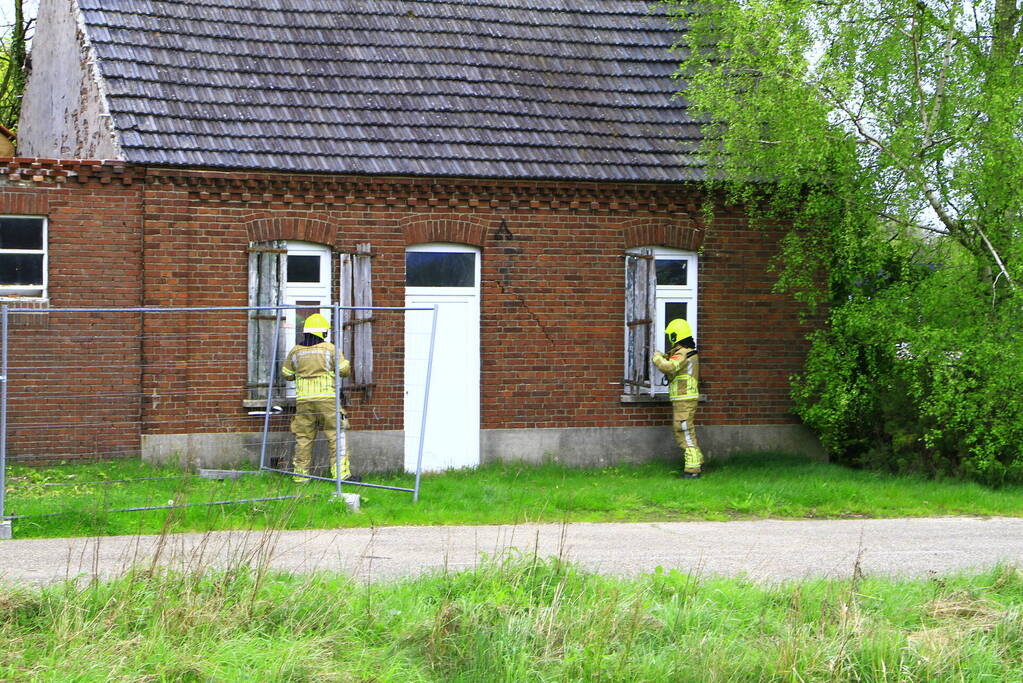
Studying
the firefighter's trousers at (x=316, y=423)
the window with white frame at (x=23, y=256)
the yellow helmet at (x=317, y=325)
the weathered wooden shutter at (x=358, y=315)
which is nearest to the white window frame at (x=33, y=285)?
the window with white frame at (x=23, y=256)

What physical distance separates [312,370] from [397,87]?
451 cm

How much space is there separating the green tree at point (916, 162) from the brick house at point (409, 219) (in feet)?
5.75

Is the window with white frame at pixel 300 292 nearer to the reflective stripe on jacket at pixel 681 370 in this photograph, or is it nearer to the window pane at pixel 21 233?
the window pane at pixel 21 233

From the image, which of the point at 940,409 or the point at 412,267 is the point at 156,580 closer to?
the point at 412,267

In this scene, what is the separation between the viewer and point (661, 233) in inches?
629

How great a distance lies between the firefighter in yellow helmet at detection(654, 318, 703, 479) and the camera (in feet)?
50.0

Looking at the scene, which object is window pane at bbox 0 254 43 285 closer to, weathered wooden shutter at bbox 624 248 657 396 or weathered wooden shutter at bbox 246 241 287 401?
weathered wooden shutter at bbox 246 241 287 401

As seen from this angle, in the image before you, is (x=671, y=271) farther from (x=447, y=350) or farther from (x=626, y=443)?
(x=447, y=350)

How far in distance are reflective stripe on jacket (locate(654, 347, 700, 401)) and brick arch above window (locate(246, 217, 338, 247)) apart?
4.30 meters

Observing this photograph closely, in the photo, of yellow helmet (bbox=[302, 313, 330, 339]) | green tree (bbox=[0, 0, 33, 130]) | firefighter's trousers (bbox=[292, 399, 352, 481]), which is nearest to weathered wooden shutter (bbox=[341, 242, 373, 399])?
yellow helmet (bbox=[302, 313, 330, 339])

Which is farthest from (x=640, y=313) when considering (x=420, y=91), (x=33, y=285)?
(x=33, y=285)

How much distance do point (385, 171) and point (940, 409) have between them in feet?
22.8

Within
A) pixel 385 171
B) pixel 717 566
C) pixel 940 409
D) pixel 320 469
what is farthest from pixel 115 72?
pixel 940 409

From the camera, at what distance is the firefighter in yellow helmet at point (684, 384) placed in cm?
1523
